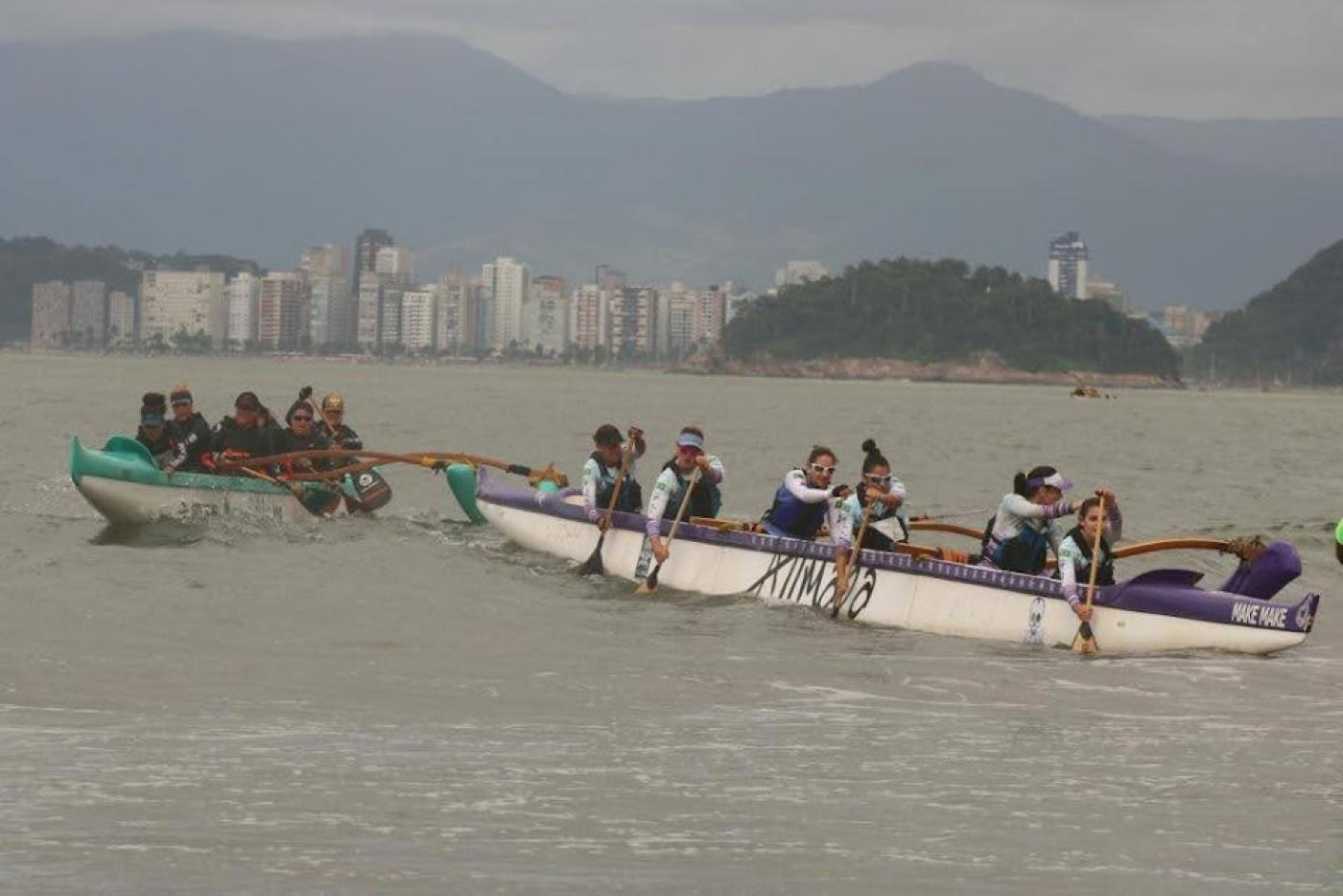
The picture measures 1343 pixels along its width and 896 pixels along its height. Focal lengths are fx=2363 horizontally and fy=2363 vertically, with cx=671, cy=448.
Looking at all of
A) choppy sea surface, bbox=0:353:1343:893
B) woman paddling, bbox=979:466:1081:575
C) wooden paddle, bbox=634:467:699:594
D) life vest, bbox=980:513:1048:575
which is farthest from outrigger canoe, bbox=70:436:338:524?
life vest, bbox=980:513:1048:575

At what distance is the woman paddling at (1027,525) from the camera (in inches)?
771

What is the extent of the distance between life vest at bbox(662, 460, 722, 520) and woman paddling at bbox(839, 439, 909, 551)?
223cm

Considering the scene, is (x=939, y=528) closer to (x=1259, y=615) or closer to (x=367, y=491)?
(x=1259, y=615)

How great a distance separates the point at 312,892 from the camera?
10.3 m

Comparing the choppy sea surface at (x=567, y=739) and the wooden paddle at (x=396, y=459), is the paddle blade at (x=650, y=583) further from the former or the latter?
the wooden paddle at (x=396, y=459)

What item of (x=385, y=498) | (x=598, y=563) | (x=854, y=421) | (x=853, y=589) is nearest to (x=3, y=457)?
(x=385, y=498)

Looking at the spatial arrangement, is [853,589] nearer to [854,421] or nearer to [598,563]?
[598,563]

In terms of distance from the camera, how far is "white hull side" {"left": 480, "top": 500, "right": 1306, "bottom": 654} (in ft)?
63.4

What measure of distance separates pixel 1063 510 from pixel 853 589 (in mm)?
2506

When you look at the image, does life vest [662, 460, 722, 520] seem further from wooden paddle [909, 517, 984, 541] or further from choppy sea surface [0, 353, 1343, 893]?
wooden paddle [909, 517, 984, 541]

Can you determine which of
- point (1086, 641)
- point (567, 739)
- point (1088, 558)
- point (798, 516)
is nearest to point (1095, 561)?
point (1088, 558)

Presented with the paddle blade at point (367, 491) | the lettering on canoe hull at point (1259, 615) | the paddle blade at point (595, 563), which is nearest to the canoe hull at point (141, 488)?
the paddle blade at point (367, 491)

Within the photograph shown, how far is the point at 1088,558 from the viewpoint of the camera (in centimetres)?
1953

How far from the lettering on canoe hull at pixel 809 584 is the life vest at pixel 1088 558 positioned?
2.08m
